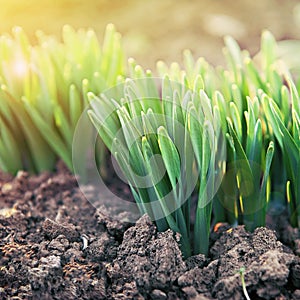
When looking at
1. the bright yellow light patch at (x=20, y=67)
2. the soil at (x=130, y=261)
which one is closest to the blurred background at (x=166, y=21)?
the bright yellow light patch at (x=20, y=67)

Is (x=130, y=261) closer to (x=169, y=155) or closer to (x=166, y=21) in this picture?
(x=169, y=155)

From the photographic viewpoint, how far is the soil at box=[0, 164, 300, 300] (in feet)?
4.43

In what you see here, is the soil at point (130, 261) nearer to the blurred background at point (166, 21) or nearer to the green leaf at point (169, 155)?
the green leaf at point (169, 155)

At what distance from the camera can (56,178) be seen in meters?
1.90

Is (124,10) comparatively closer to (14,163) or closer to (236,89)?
(14,163)

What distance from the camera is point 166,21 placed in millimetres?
3461

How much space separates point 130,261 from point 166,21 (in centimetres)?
234

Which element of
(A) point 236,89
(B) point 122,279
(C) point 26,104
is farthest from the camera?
(C) point 26,104

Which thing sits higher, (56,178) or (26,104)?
(26,104)

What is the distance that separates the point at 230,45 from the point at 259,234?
0.74 m

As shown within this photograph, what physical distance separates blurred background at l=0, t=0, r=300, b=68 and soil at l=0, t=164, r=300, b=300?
5.26 ft

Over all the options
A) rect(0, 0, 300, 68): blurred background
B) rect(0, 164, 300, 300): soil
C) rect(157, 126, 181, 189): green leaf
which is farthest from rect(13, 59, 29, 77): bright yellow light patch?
rect(0, 0, 300, 68): blurred background

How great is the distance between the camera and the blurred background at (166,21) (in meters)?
3.16

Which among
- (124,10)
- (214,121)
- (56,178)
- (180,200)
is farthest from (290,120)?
(124,10)
